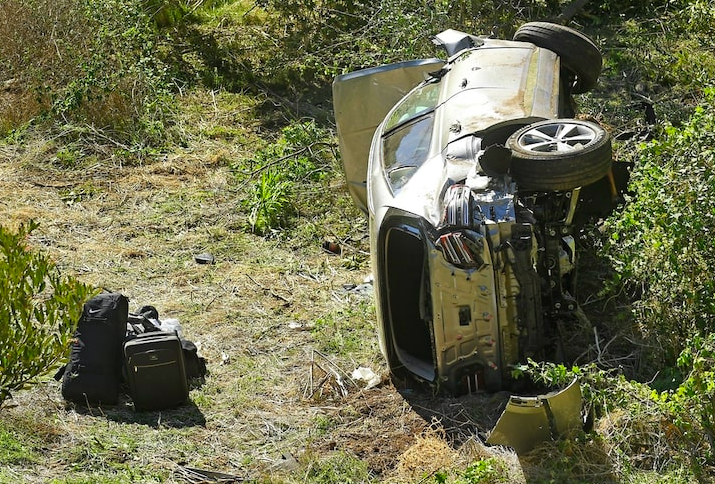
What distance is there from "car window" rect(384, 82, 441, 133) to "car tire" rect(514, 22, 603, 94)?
3.42 ft

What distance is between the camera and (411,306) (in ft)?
20.9

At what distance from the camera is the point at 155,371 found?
20.3 feet

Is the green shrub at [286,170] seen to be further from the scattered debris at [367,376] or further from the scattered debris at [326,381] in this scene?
the scattered debris at [367,376]

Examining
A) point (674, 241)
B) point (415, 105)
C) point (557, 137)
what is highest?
point (557, 137)

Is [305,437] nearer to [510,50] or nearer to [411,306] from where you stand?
[411,306]

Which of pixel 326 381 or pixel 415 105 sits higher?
pixel 415 105

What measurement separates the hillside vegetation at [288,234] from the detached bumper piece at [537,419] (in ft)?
0.27

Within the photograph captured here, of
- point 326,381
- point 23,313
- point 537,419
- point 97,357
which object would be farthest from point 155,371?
point 537,419

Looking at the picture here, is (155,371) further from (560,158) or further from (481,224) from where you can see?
(560,158)

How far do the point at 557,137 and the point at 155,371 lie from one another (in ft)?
9.35

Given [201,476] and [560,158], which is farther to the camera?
[560,158]

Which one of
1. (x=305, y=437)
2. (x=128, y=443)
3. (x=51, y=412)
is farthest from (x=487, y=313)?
(x=51, y=412)

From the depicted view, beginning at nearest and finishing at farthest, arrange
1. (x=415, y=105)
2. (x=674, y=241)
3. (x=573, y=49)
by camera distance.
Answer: (x=674, y=241), (x=415, y=105), (x=573, y=49)

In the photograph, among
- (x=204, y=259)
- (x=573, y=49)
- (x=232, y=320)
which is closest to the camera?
(x=232, y=320)
